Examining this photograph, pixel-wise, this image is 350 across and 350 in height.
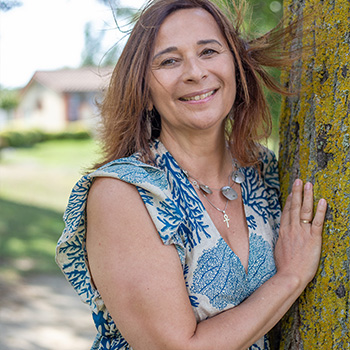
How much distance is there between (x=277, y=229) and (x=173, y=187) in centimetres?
43

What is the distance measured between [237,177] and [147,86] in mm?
487

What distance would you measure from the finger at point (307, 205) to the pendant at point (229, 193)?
0.29 m

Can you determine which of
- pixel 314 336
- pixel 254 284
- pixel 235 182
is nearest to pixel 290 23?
pixel 235 182

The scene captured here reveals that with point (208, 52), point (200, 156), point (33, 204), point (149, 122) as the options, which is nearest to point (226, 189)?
point (200, 156)

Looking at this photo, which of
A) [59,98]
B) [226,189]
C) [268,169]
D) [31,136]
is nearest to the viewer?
[226,189]

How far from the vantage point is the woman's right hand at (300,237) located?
1.63m

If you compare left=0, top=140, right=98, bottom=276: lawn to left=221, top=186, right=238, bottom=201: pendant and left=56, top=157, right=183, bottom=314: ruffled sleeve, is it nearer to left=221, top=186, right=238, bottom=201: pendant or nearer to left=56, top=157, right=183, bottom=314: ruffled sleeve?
left=56, top=157, right=183, bottom=314: ruffled sleeve

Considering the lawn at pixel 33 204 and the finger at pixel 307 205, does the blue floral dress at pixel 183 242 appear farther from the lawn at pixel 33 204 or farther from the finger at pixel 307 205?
the lawn at pixel 33 204

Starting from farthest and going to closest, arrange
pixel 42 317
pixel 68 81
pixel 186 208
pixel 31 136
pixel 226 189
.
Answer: pixel 68 81
pixel 31 136
pixel 42 317
pixel 226 189
pixel 186 208

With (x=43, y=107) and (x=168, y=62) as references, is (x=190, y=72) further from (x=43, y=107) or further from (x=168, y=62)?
(x=43, y=107)

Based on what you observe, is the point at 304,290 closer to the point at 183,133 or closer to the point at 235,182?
the point at 235,182

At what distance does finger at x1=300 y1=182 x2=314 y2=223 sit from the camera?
167cm

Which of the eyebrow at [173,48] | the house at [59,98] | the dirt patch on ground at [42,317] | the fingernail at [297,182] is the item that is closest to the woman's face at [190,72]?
the eyebrow at [173,48]

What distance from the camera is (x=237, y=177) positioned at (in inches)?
78.0
